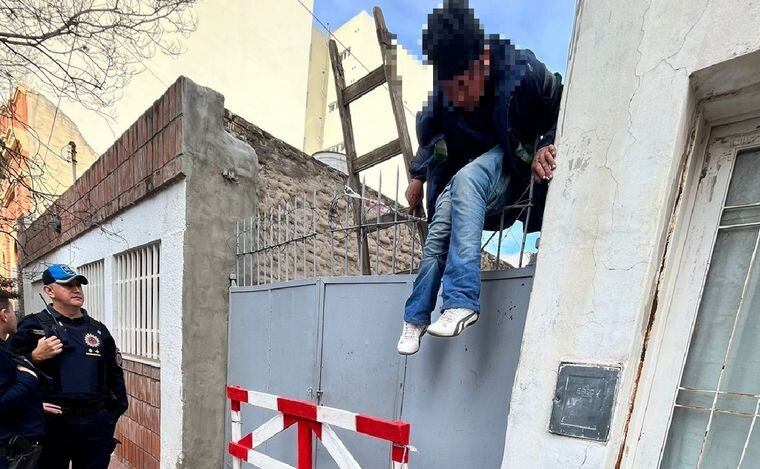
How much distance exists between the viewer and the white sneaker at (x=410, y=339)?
6.40ft

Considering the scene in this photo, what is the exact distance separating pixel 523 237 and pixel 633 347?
900mm

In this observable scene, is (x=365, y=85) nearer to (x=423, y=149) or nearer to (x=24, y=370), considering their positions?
(x=423, y=149)

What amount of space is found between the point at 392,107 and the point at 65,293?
2.94m

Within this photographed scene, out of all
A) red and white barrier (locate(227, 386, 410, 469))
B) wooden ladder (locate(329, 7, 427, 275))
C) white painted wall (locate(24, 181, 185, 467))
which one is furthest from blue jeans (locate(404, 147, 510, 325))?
white painted wall (locate(24, 181, 185, 467))

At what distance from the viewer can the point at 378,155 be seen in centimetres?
362

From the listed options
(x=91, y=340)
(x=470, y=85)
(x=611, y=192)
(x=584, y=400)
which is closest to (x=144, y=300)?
(x=91, y=340)

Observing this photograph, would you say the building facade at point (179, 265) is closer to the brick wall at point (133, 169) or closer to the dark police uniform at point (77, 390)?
the brick wall at point (133, 169)

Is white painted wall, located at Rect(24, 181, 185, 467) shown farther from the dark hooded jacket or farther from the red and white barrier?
the dark hooded jacket

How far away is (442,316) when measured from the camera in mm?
1733

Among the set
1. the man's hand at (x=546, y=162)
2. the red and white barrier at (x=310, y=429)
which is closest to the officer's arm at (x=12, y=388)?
the red and white barrier at (x=310, y=429)

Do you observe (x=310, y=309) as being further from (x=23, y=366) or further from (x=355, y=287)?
(x=23, y=366)

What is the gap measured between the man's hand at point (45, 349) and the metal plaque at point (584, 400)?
3.29 metres

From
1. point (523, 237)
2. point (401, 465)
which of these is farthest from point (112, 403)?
point (523, 237)

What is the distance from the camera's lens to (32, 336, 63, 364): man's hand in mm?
2969
